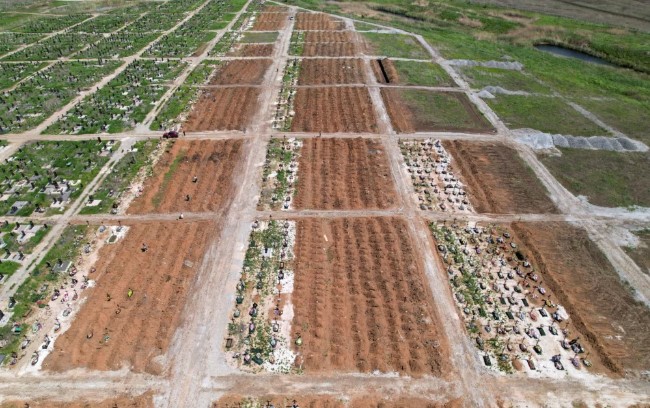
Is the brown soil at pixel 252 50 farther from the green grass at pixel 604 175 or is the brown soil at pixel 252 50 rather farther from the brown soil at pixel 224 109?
the green grass at pixel 604 175

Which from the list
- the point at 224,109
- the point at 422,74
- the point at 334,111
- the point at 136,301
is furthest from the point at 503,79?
the point at 136,301

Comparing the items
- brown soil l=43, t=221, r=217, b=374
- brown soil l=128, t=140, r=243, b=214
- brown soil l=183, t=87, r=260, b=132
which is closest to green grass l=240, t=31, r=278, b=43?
brown soil l=183, t=87, r=260, b=132

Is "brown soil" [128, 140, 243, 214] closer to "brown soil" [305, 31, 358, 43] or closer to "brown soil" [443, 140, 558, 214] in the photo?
"brown soil" [443, 140, 558, 214]

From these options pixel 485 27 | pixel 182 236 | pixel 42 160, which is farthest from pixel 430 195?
pixel 485 27

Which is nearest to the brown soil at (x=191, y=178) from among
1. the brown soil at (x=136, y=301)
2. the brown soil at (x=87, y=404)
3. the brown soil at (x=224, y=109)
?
the brown soil at (x=136, y=301)

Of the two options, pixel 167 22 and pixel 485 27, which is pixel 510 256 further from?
pixel 167 22
